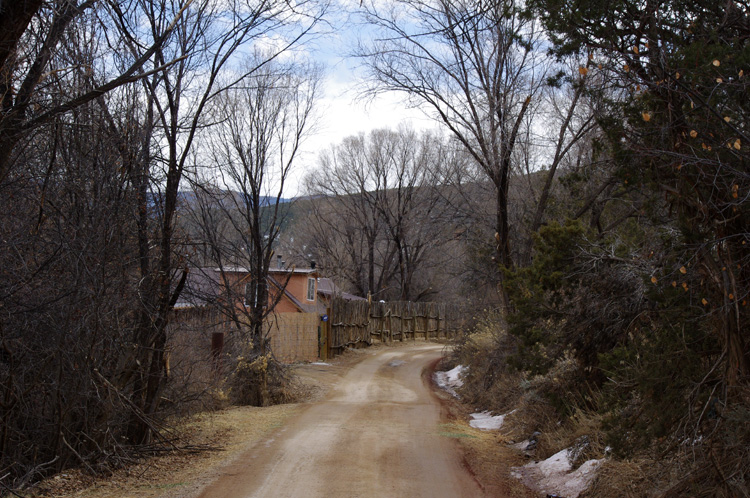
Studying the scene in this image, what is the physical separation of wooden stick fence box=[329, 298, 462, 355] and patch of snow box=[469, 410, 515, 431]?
13.7m

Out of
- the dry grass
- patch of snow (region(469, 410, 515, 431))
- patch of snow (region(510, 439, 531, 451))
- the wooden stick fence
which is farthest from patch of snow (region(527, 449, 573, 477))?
the wooden stick fence

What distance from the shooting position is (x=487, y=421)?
13141 millimetres

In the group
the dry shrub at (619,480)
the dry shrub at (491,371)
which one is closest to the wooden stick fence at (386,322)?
the dry shrub at (491,371)

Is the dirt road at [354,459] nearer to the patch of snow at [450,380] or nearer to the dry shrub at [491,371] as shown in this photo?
the dry shrub at [491,371]

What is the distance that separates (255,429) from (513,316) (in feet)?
16.1

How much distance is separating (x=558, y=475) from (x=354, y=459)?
8.77 feet

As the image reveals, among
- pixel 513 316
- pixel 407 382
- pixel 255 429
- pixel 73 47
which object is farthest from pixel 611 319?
pixel 407 382

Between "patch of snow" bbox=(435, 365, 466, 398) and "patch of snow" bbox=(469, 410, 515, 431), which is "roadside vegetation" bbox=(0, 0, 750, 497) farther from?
"patch of snow" bbox=(435, 365, 466, 398)

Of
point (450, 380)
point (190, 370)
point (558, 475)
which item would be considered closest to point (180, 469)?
point (190, 370)

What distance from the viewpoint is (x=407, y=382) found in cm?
2047

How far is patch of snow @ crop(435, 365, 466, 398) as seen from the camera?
1985 centimetres

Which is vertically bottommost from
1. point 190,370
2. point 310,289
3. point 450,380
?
point 450,380

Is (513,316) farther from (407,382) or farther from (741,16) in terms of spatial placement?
(407,382)

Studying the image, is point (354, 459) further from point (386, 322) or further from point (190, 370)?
point (386, 322)
